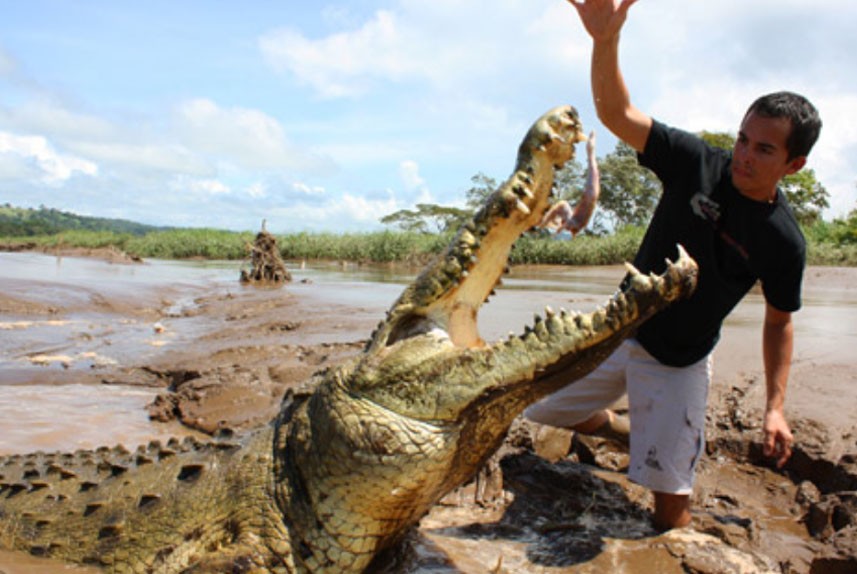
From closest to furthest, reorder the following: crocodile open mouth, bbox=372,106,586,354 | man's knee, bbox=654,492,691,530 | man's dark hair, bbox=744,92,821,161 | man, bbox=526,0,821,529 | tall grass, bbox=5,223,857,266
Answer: crocodile open mouth, bbox=372,106,586,354 < man's dark hair, bbox=744,92,821,161 < man, bbox=526,0,821,529 < man's knee, bbox=654,492,691,530 < tall grass, bbox=5,223,857,266

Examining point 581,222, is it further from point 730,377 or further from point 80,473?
point 730,377

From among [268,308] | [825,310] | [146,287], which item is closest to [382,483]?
[268,308]

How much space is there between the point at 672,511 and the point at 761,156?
168cm

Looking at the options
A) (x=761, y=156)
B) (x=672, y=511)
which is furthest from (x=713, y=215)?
(x=672, y=511)

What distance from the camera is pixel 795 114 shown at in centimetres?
287

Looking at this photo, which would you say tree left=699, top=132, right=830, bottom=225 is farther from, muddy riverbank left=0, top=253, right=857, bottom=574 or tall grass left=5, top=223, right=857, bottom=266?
muddy riverbank left=0, top=253, right=857, bottom=574

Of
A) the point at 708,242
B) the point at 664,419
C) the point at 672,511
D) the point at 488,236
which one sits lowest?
the point at 672,511

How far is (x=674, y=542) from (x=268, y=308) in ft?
28.2

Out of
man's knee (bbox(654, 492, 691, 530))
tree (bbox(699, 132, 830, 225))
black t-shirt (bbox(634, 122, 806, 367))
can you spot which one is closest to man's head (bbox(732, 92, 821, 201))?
black t-shirt (bbox(634, 122, 806, 367))

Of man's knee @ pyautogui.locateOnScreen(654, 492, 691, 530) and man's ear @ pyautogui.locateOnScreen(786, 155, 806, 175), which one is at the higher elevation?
man's ear @ pyautogui.locateOnScreen(786, 155, 806, 175)

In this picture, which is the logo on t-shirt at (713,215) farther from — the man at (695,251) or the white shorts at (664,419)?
the white shorts at (664,419)

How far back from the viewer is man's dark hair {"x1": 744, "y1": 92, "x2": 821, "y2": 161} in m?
2.87

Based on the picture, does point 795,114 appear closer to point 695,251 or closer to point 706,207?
point 706,207

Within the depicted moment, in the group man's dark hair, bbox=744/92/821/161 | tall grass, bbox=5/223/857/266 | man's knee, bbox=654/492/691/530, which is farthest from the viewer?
tall grass, bbox=5/223/857/266
